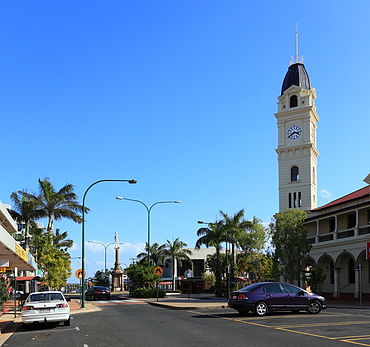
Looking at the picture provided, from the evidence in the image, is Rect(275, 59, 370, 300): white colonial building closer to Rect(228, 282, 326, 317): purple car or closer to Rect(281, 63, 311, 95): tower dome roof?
Rect(281, 63, 311, 95): tower dome roof

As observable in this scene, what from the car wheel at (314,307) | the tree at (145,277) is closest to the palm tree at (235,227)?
the tree at (145,277)

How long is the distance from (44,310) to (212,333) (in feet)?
22.3

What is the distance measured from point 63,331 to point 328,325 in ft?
29.3

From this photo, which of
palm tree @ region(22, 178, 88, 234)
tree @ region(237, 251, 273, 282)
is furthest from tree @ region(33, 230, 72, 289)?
tree @ region(237, 251, 273, 282)

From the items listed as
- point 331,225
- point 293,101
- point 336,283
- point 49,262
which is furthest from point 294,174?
point 49,262

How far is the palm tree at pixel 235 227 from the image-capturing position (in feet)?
197

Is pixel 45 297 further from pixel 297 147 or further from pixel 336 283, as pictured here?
pixel 297 147

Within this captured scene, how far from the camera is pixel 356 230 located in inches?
1588

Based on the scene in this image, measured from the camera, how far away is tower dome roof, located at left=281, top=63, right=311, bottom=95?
229 ft

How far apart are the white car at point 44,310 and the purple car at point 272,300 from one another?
698 cm

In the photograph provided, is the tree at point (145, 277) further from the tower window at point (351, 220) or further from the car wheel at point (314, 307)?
the car wheel at point (314, 307)

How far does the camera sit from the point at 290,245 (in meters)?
41.7

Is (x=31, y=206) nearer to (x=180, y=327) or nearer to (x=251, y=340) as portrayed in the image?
(x=180, y=327)

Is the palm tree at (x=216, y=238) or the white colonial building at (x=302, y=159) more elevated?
the white colonial building at (x=302, y=159)
